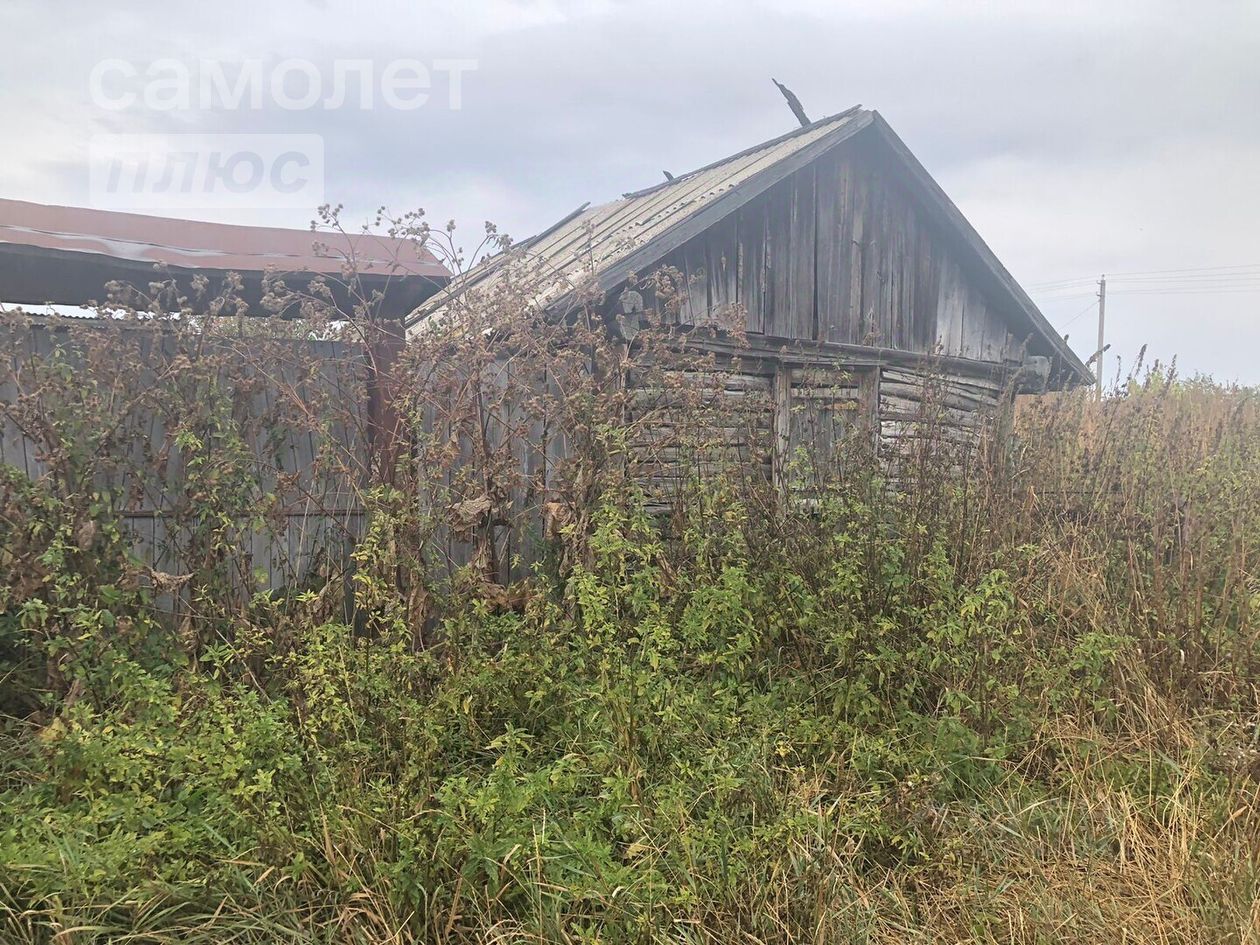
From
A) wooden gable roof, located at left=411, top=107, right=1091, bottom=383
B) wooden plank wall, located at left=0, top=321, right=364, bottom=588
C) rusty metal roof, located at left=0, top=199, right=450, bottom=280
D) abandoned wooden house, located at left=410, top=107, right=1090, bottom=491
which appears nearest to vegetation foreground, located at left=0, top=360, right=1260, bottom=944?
wooden plank wall, located at left=0, top=321, right=364, bottom=588

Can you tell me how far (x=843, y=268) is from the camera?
27.1ft

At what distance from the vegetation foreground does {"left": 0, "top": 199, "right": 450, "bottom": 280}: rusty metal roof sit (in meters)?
1.71

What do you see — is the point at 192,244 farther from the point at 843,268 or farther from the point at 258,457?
the point at 843,268

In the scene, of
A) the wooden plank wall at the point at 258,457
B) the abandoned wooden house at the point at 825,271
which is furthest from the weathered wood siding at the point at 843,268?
the wooden plank wall at the point at 258,457

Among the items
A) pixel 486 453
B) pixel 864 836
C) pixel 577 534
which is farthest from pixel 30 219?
pixel 864 836

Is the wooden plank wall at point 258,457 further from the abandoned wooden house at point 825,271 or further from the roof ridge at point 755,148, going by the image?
the roof ridge at point 755,148

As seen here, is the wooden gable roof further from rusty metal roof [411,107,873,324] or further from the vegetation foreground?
the vegetation foreground

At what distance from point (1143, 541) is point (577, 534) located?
3253mm

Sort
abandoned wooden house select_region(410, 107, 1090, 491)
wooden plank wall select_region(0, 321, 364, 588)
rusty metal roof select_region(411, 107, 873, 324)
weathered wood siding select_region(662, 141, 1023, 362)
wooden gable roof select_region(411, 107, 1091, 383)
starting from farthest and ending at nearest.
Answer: weathered wood siding select_region(662, 141, 1023, 362)
abandoned wooden house select_region(410, 107, 1090, 491)
wooden gable roof select_region(411, 107, 1091, 383)
rusty metal roof select_region(411, 107, 873, 324)
wooden plank wall select_region(0, 321, 364, 588)

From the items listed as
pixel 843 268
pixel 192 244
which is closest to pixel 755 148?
pixel 843 268

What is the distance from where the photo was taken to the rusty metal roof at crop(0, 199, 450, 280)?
493 centimetres

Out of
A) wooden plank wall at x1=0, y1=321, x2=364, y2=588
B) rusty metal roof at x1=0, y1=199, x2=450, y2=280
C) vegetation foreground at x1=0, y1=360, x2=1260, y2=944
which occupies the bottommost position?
vegetation foreground at x1=0, y1=360, x2=1260, y2=944

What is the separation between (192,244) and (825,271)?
17.6 feet

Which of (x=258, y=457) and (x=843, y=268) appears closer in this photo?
(x=258, y=457)
